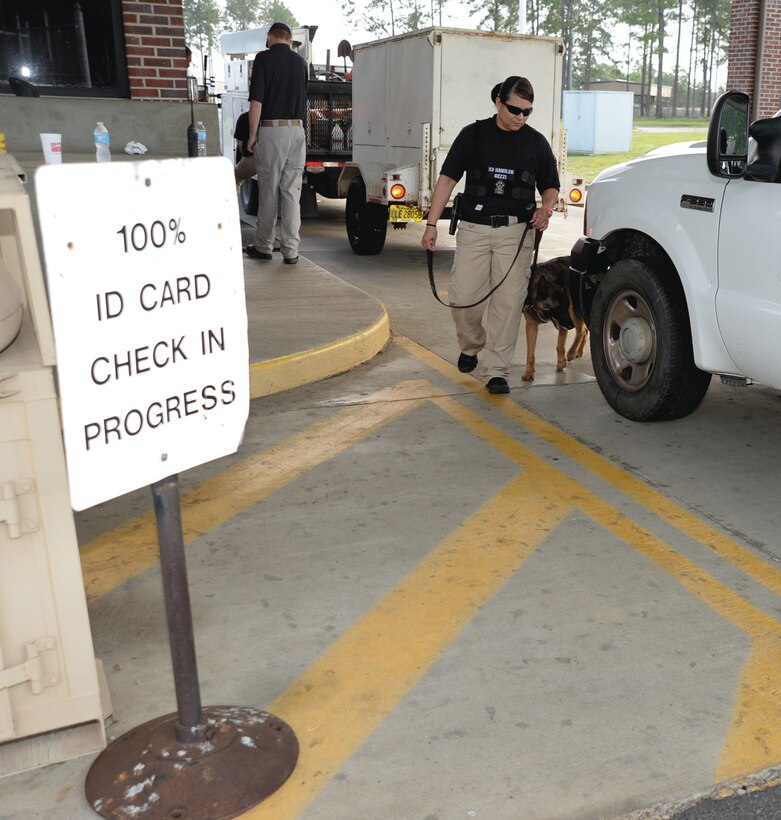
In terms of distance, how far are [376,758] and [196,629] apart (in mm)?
997

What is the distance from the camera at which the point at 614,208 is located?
5.71m

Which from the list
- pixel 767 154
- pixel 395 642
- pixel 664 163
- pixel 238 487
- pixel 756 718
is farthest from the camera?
pixel 664 163

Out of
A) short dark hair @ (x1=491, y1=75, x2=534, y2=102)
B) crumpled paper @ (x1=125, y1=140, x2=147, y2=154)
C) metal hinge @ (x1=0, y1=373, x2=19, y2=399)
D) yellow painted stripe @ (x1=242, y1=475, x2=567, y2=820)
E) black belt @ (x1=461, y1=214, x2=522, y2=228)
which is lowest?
yellow painted stripe @ (x1=242, y1=475, x2=567, y2=820)

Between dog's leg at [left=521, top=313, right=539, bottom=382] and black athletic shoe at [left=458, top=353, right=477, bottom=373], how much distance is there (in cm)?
38

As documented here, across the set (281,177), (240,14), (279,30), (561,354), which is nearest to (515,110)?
(561,354)

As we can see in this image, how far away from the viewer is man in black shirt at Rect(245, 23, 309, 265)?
9.41 m

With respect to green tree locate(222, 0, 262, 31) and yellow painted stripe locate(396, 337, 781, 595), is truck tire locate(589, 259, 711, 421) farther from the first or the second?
green tree locate(222, 0, 262, 31)

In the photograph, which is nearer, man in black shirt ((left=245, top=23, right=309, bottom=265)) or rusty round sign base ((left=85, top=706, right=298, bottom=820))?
rusty round sign base ((left=85, top=706, right=298, bottom=820))

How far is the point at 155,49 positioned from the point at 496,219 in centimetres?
429

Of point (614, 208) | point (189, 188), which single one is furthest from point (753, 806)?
point (614, 208)

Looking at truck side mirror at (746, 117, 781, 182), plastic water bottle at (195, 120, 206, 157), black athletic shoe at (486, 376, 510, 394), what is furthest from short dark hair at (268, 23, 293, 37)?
truck side mirror at (746, 117, 781, 182)

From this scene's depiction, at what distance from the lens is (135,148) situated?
336 inches

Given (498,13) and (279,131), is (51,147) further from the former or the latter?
(498,13)

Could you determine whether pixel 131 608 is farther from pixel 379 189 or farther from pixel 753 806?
pixel 379 189
